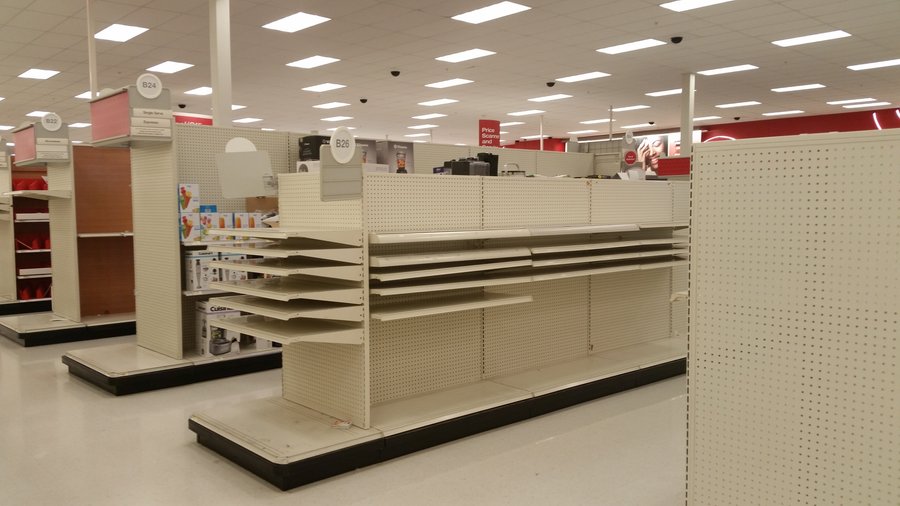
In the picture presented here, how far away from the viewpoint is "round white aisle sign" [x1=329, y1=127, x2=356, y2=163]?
3.44 metres

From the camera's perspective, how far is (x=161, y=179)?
544cm

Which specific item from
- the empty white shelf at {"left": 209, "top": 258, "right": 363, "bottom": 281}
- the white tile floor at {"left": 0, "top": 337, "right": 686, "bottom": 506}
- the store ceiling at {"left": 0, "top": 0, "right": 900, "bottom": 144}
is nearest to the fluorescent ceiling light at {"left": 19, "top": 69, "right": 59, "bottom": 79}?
the store ceiling at {"left": 0, "top": 0, "right": 900, "bottom": 144}

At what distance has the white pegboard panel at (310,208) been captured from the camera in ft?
12.1

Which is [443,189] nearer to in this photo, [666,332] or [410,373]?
[410,373]

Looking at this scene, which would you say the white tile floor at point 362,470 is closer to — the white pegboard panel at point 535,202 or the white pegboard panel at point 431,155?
the white pegboard panel at point 535,202

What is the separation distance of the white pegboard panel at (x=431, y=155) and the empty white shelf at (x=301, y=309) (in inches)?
117

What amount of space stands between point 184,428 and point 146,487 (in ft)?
3.05

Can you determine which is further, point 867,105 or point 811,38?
point 867,105

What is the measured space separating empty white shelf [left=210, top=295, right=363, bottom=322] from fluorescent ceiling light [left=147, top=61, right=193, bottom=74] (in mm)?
9562

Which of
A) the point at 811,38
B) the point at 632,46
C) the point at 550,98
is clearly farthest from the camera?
the point at 550,98

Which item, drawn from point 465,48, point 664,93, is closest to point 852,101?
point 664,93

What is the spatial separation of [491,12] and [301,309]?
6.49 m

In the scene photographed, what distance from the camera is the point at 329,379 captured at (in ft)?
12.7

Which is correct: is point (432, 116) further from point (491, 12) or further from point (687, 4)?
point (687, 4)
